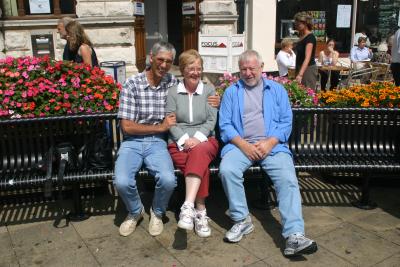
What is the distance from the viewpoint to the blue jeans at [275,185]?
318cm

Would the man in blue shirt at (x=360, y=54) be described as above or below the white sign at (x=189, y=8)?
below

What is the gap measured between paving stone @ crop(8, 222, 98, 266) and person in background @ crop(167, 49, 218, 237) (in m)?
0.87

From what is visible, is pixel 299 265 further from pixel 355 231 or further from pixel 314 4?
pixel 314 4

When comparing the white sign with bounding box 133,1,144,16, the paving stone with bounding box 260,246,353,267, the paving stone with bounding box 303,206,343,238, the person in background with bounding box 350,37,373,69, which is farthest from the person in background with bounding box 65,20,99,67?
the person in background with bounding box 350,37,373,69

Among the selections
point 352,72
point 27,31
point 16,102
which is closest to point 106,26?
point 27,31

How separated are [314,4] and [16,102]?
Answer: 9.95 metres

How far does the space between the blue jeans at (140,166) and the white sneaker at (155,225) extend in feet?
0.13

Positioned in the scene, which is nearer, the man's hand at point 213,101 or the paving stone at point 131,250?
the paving stone at point 131,250

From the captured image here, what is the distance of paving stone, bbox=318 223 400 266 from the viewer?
3092mm

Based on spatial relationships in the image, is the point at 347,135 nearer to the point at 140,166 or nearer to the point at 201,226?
the point at 201,226

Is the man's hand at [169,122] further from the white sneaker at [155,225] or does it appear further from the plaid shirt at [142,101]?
the white sneaker at [155,225]

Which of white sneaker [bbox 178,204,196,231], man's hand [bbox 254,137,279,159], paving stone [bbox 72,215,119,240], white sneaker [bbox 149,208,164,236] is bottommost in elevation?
paving stone [bbox 72,215,119,240]

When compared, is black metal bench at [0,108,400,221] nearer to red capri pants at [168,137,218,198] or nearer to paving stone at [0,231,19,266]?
red capri pants at [168,137,218,198]

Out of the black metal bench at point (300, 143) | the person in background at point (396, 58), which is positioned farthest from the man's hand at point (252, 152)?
the person in background at point (396, 58)
